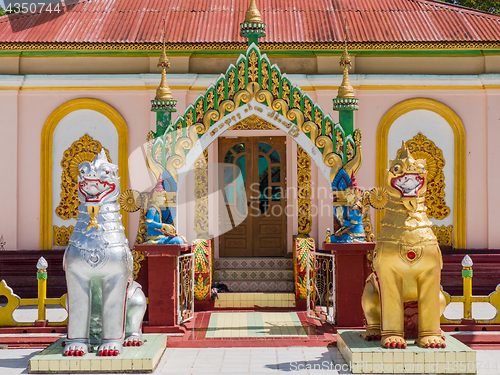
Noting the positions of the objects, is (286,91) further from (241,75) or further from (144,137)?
(144,137)

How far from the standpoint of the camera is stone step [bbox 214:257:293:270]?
9.77 meters

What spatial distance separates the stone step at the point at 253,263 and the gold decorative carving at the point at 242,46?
11.5ft

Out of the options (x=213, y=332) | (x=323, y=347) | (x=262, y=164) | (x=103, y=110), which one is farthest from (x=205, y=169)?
(x=323, y=347)

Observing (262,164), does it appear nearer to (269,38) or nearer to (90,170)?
(269,38)

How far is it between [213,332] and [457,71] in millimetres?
6090

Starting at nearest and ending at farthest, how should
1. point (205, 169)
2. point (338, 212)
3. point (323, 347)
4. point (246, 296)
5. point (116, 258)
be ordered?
1. point (116, 258)
2. point (323, 347)
3. point (338, 212)
4. point (246, 296)
5. point (205, 169)

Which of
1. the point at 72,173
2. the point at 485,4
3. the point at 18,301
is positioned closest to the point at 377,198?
the point at 18,301

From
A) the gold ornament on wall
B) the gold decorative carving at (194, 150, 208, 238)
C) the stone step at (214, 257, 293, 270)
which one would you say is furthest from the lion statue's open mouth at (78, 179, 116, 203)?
the stone step at (214, 257, 293, 270)

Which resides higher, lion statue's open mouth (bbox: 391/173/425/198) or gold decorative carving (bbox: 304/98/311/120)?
gold decorative carving (bbox: 304/98/311/120)

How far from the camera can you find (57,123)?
1016 cm

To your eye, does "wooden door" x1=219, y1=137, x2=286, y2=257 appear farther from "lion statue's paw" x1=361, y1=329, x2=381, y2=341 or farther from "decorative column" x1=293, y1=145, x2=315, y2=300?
"lion statue's paw" x1=361, y1=329, x2=381, y2=341

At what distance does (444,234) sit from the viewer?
10148mm

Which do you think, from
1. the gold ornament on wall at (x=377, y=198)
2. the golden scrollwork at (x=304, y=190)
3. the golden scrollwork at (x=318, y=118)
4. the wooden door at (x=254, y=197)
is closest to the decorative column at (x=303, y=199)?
the golden scrollwork at (x=304, y=190)

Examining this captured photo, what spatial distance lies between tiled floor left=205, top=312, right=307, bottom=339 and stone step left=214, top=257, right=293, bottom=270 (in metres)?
1.29
